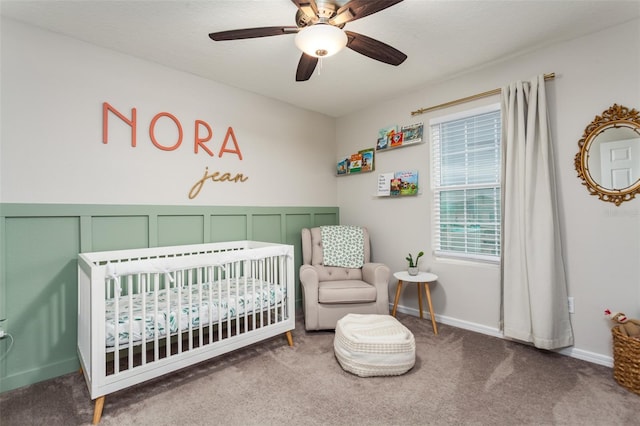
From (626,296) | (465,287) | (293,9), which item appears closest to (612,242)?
(626,296)

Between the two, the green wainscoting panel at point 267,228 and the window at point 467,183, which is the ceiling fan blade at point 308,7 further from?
the green wainscoting panel at point 267,228

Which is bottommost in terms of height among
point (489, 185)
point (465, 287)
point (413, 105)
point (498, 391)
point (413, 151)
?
Result: point (498, 391)

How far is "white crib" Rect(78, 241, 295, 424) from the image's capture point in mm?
1608

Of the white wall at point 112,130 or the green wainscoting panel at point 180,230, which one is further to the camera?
the green wainscoting panel at point 180,230

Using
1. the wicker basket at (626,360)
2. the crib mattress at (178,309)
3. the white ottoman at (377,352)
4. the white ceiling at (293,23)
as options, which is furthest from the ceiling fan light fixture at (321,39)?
the wicker basket at (626,360)

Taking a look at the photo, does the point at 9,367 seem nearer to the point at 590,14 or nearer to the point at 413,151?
the point at 413,151

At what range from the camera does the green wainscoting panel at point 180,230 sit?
2.54 meters

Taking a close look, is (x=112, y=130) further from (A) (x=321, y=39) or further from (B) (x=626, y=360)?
(B) (x=626, y=360)

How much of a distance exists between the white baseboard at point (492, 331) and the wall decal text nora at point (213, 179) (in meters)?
2.15

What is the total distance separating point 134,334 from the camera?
1.74 meters

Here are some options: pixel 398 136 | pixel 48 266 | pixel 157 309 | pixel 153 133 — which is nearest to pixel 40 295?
pixel 48 266

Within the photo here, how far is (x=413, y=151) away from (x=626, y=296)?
196 centimetres

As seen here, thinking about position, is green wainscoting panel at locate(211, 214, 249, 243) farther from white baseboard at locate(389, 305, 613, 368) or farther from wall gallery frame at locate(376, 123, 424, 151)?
white baseboard at locate(389, 305, 613, 368)

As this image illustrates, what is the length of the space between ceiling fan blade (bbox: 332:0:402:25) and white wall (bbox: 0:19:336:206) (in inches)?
63.4
